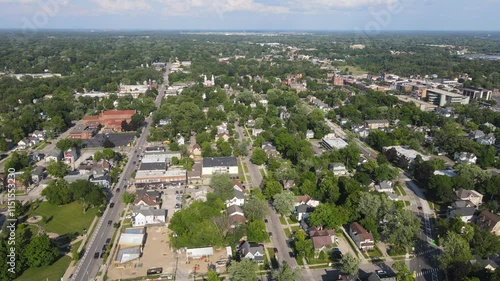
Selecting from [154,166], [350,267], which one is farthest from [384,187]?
[154,166]

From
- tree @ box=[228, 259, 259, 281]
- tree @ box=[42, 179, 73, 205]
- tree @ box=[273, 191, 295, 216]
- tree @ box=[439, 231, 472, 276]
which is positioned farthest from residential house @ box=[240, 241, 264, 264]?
tree @ box=[42, 179, 73, 205]

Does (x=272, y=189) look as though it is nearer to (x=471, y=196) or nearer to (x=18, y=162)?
(x=471, y=196)

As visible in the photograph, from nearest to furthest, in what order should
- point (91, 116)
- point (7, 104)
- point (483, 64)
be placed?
point (91, 116) < point (7, 104) < point (483, 64)

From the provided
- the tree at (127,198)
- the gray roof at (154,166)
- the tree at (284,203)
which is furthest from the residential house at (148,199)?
the tree at (284,203)

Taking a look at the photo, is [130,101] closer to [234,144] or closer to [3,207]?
[234,144]

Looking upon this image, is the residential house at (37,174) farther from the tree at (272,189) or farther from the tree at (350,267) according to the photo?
the tree at (350,267)

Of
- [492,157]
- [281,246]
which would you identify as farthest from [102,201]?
[492,157]

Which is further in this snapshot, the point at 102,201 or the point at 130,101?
the point at 130,101
